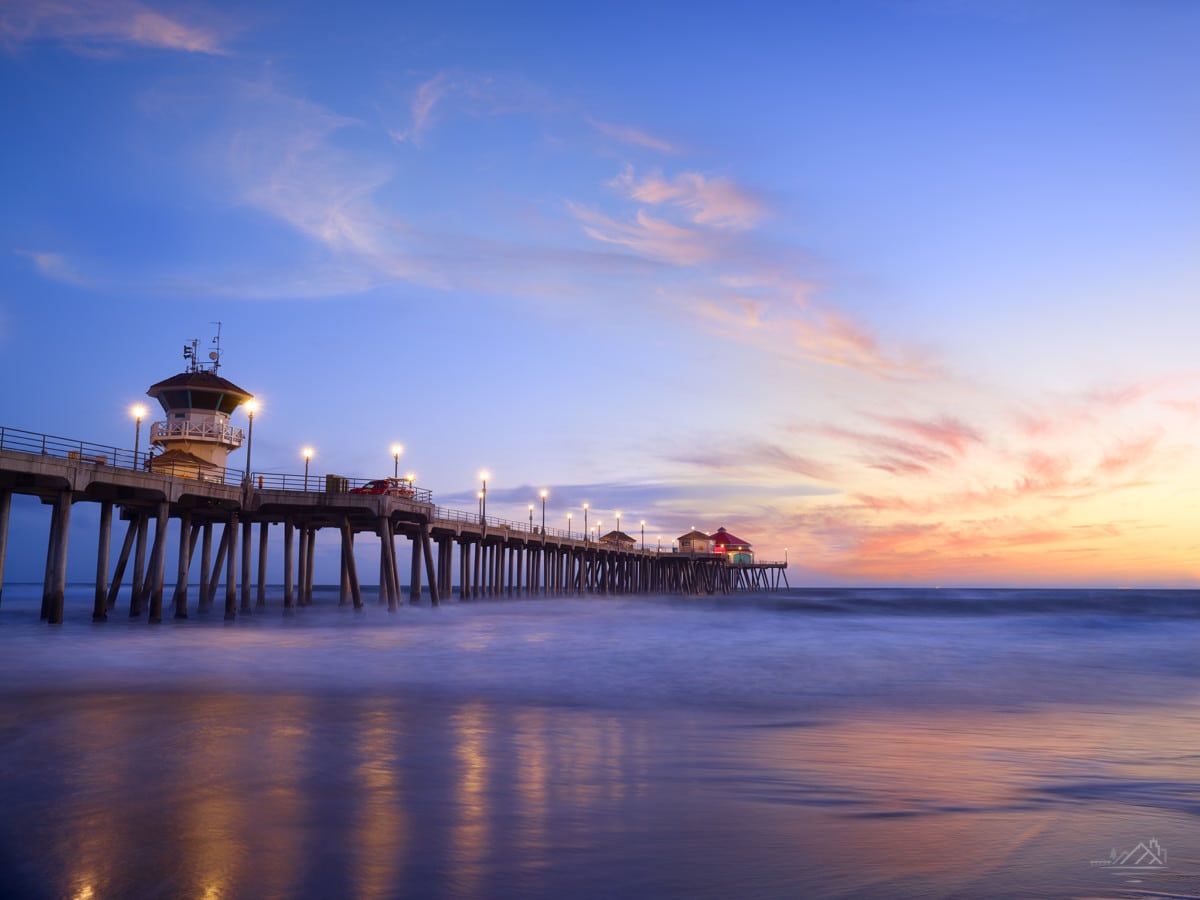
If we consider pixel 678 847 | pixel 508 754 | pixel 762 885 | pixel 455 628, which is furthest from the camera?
pixel 455 628

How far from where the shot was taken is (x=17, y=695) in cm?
1234

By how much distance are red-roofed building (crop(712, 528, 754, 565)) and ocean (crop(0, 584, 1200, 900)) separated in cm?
8842

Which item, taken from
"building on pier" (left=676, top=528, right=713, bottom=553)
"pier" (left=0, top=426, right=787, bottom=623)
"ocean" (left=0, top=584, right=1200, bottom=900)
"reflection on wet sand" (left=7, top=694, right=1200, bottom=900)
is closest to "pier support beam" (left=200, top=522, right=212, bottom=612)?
"pier" (left=0, top=426, right=787, bottom=623)

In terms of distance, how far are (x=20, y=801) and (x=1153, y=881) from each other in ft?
25.3

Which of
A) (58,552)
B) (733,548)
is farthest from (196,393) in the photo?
(733,548)

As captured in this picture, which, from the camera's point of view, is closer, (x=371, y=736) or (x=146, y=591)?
(x=371, y=736)

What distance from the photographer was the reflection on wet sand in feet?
15.8

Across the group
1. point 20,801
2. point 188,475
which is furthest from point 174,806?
point 188,475

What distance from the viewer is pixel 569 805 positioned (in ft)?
21.5

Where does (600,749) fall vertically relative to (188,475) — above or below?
below

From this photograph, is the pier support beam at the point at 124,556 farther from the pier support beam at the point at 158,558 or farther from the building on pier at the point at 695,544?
the building on pier at the point at 695,544

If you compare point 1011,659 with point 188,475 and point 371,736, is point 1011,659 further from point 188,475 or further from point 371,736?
point 188,475

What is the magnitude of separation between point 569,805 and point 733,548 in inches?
4029

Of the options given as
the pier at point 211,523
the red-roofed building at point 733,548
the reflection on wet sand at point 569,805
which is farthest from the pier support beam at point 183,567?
the red-roofed building at point 733,548
